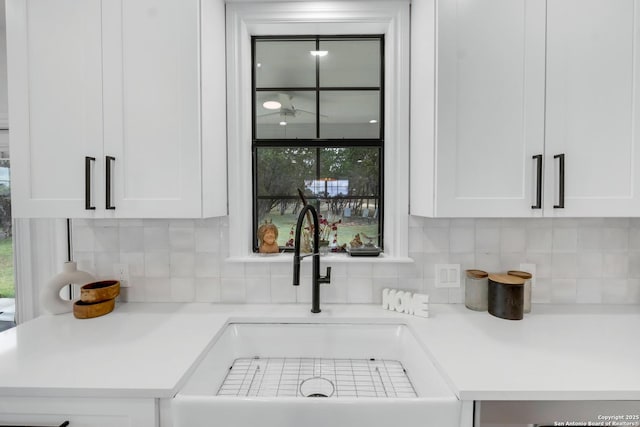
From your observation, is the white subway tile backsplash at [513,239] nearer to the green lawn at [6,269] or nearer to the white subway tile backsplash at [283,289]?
the white subway tile backsplash at [283,289]

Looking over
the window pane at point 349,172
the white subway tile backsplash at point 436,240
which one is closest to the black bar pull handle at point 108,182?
the window pane at point 349,172

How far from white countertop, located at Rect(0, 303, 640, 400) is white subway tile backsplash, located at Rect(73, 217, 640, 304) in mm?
73

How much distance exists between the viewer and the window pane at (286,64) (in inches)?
64.1

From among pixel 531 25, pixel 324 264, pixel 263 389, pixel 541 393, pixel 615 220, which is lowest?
pixel 263 389

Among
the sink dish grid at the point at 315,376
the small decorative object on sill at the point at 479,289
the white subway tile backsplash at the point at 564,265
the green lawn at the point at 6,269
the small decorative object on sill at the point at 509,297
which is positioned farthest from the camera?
the green lawn at the point at 6,269

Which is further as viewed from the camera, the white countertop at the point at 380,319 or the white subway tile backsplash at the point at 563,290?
the white subway tile backsplash at the point at 563,290

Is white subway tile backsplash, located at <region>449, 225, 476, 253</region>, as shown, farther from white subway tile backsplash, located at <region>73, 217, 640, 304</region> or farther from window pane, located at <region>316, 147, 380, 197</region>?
window pane, located at <region>316, 147, 380, 197</region>

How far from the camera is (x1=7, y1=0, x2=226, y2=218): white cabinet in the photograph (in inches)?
46.0

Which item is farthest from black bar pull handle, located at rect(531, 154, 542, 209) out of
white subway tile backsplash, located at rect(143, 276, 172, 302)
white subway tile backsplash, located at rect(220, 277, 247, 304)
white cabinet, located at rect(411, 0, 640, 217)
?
white subway tile backsplash, located at rect(143, 276, 172, 302)

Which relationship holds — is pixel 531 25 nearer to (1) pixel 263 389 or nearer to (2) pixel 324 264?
(2) pixel 324 264

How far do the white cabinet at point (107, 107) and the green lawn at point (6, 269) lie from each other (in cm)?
115

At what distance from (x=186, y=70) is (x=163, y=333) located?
1034 mm

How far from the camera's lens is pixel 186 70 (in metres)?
1.17

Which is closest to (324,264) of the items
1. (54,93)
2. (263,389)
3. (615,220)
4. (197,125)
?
(263,389)
